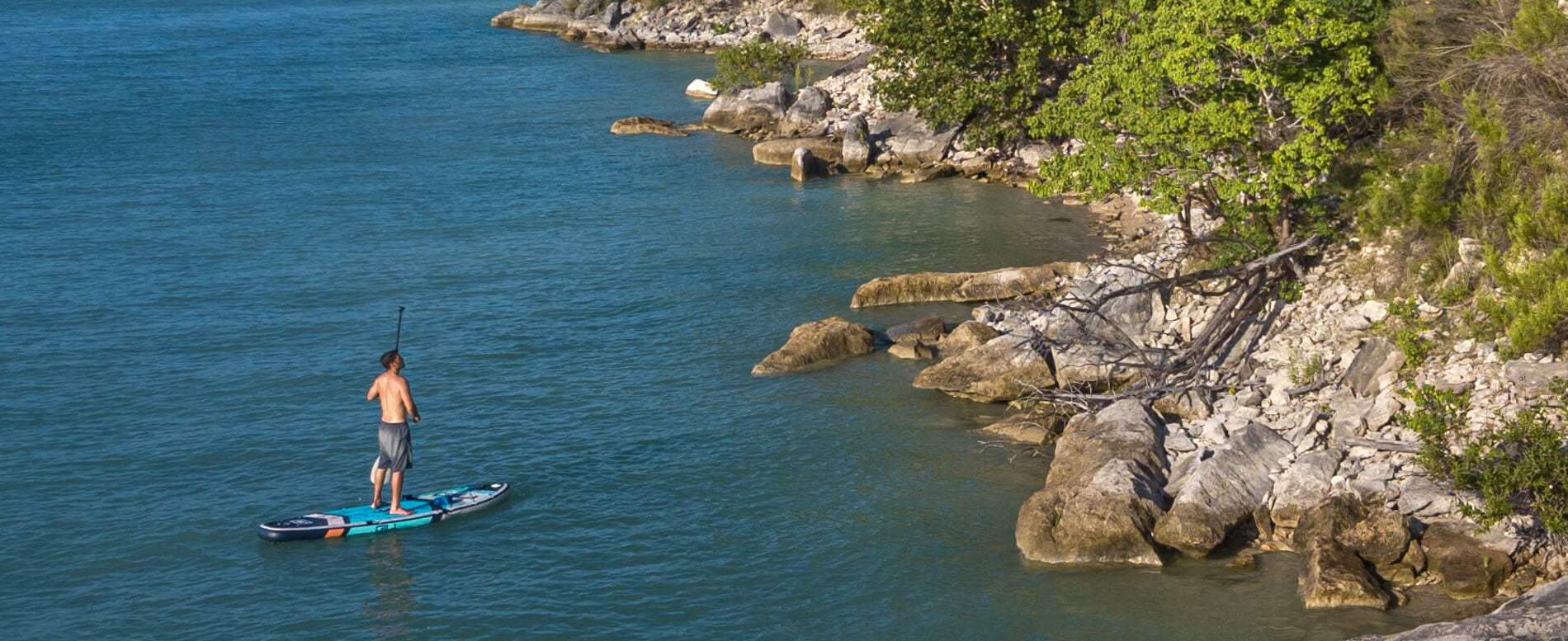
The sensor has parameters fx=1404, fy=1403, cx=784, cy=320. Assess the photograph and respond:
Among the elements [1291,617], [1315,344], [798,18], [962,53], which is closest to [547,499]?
[1291,617]

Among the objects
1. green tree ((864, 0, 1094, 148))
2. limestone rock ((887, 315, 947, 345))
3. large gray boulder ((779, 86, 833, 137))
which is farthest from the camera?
large gray boulder ((779, 86, 833, 137))

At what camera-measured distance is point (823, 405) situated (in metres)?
27.7

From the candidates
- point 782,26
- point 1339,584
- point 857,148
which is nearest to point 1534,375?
point 1339,584

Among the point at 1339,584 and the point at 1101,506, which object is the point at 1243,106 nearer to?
the point at 1101,506

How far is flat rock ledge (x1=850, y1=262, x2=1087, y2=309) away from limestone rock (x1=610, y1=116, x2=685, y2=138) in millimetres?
27608

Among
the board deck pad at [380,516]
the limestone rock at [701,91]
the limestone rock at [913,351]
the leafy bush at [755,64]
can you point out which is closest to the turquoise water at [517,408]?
the board deck pad at [380,516]

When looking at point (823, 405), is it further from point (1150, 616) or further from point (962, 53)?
point (962, 53)

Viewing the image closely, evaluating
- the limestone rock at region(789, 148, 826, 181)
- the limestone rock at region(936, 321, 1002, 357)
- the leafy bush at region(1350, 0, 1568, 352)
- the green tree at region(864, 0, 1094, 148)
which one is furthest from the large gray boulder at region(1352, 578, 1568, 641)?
the limestone rock at region(789, 148, 826, 181)

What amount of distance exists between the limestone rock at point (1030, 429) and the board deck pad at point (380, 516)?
8.90 meters

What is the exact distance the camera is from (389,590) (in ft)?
69.3

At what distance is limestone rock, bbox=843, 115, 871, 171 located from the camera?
4891 cm

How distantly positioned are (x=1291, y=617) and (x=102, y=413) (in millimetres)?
23000

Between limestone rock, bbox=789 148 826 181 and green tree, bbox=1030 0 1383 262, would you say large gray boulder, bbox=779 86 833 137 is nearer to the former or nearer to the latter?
limestone rock, bbox=789 148 826 181

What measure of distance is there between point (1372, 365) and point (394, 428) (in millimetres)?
15904
